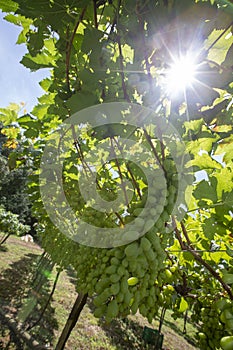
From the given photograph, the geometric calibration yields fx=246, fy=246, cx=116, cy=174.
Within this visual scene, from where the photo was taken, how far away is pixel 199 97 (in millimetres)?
889

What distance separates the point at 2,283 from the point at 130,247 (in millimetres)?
7415

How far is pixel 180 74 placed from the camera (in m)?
0.90

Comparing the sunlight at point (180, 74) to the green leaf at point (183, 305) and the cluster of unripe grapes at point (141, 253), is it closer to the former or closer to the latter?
the cluster of unripe grapes at point (141, 253)

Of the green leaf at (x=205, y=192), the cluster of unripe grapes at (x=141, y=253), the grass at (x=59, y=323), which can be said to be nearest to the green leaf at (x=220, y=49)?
the cluster of unripe grapes at (x=141, y=253)

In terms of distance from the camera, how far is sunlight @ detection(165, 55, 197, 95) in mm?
845

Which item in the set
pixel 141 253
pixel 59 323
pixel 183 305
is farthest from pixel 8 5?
pixel 59 323

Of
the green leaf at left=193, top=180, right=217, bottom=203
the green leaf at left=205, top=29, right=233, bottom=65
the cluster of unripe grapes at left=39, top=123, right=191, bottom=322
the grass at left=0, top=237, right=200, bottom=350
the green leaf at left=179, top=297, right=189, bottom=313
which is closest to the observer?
the cluster of unripe grapes at left=39, top=123, right=191, bottom=322

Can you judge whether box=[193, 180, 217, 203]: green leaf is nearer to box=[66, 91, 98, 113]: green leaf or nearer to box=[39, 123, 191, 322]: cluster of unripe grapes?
box=[39, 123, 191, 322]: cluster of unripe grapes

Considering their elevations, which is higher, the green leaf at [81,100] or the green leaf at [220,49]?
the green leaf at [220,49]

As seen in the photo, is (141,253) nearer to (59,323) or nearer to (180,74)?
(180,74)

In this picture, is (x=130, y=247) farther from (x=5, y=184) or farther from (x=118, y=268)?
(x=5, y=184)

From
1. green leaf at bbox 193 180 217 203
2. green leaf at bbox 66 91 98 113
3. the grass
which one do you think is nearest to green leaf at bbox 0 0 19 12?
green leaf at bbox 66 91 98 113

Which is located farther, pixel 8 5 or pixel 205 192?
pixel 205 192

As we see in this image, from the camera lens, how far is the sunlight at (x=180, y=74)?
85 centimetres
